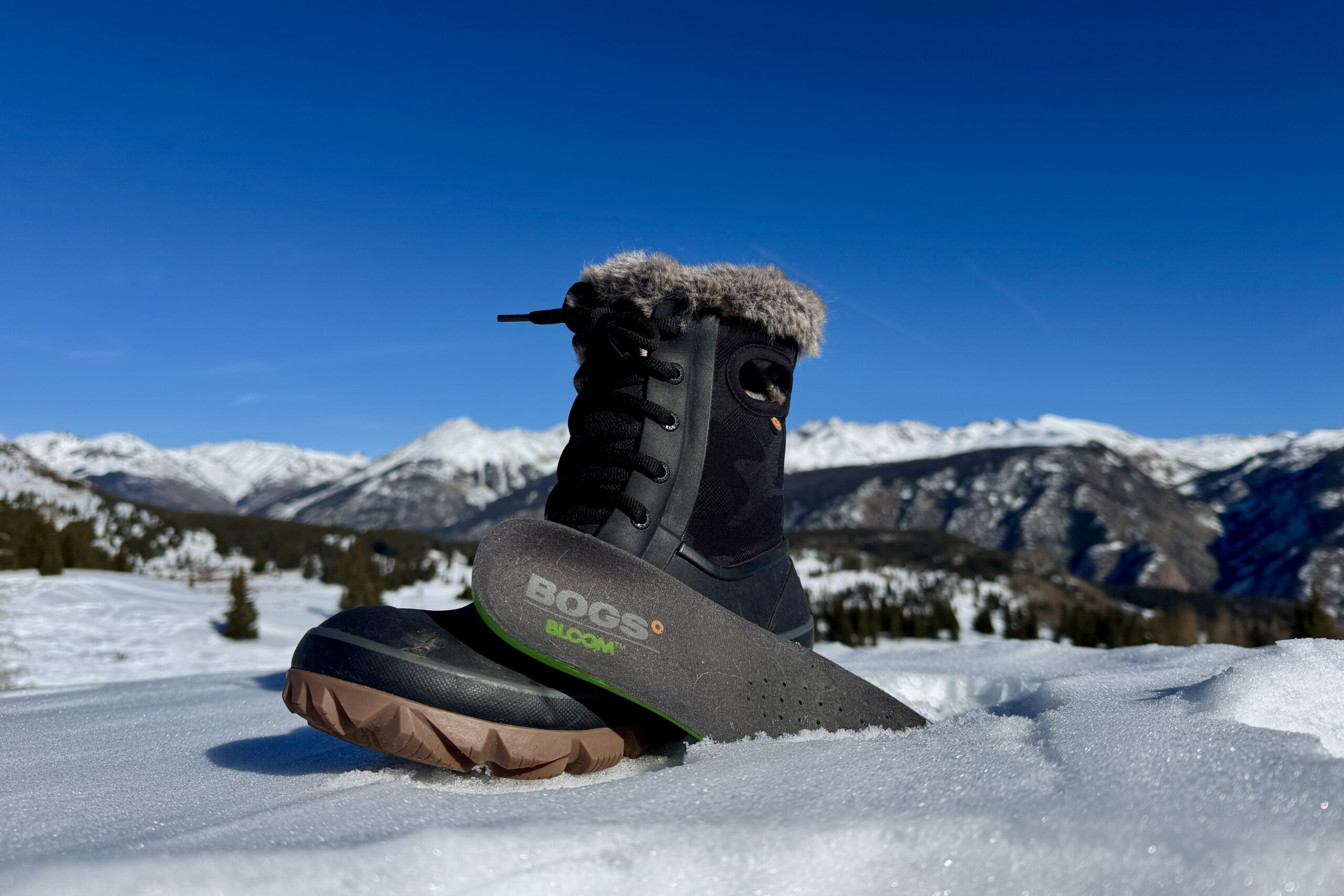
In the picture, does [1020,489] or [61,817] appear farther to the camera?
[1020,489]

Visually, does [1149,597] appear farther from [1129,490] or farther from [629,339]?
[629,339]

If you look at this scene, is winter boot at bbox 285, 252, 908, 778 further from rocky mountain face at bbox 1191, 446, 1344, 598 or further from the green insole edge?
rocky mountain face at bbox 1191, 446, 1344, 598

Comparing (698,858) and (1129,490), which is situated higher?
(1129,490)

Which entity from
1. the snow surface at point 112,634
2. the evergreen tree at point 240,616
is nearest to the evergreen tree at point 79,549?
the snow surface at point 112,634

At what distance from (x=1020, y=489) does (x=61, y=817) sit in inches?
8075

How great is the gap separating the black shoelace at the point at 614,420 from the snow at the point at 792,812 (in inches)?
22.2

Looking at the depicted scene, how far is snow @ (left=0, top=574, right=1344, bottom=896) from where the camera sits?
0.79 meters

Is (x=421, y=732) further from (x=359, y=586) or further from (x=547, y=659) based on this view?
(x=359, y=586)

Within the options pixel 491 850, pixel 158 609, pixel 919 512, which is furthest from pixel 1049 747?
pixel 919 512

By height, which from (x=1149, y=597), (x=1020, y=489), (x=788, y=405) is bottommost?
(x=1149, y=597)

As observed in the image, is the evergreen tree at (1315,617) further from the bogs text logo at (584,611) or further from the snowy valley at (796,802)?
the bogs text logo at (584,611)

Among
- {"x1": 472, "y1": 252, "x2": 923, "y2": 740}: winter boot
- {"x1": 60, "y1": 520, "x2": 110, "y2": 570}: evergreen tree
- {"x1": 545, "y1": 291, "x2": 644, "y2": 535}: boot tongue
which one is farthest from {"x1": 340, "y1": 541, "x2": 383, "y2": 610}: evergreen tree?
{"x1": 472, "y1": 252, "x2": 923, "y2": 740}: winter boot

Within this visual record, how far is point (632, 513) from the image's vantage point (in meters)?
1.75

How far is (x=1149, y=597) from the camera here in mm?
116000
